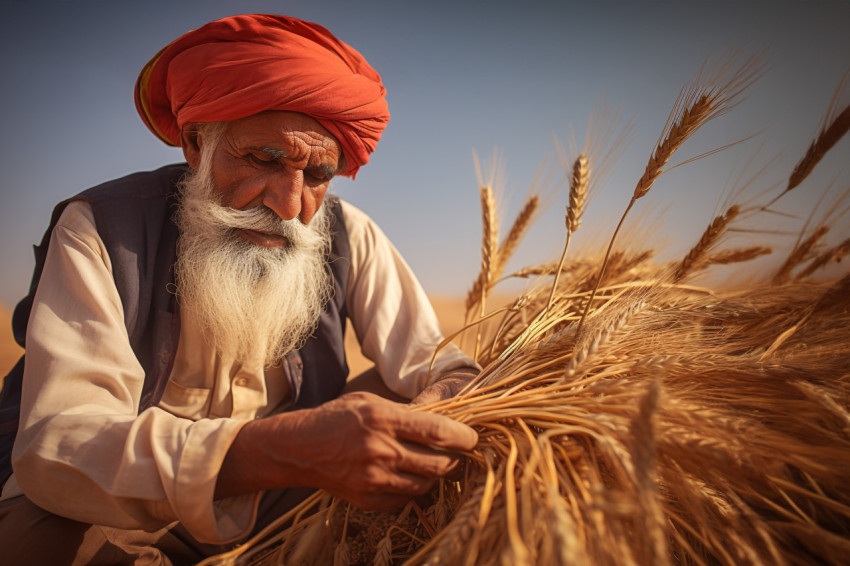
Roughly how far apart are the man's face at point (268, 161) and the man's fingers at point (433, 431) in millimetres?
1159

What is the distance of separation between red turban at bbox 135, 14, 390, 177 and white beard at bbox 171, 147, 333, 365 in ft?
0.85

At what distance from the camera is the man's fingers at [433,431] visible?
0.92m

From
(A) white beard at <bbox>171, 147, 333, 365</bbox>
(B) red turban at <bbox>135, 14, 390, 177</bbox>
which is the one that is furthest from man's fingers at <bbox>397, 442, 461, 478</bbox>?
(B) red turban at <bbox>135, 14, 390, 177</bbox>

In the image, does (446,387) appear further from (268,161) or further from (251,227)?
(268,161)

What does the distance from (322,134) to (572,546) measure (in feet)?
5.62

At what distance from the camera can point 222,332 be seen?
1704 mm

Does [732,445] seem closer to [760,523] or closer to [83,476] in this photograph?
[760,523]

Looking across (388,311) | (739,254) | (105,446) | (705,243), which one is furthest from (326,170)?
(739,254)

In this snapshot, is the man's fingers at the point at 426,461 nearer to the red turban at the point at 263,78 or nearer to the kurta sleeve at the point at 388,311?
the kurta sleeve at the point at 388,311

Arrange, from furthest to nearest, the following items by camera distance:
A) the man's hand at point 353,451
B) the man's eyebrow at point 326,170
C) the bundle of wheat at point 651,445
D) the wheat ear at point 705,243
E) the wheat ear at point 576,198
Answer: the man's eyebrow at point 326,170, the wheat ear at point 705,243, the wheat ear at point 576,198, the man's hand at point 353,451, the bundle of wheat at point 651,445

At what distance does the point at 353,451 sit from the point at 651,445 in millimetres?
594

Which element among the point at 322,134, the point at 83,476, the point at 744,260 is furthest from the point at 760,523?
the point at 322,134

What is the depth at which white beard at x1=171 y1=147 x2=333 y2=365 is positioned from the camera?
5.53 ft

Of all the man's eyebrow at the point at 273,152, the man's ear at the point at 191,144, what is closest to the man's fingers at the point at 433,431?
the man's eyebrow at the point at 273,152
